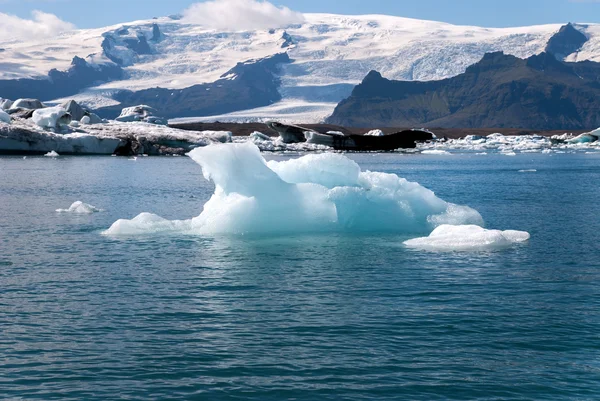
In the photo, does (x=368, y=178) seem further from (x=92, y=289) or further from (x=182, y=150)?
(x=182, y=150)

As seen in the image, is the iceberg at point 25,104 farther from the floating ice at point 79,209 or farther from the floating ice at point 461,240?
the floating ice at point 461,240

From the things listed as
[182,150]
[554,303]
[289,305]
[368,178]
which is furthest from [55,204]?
[182,150]

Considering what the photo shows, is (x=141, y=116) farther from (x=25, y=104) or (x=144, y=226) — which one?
(x=144, y=226)

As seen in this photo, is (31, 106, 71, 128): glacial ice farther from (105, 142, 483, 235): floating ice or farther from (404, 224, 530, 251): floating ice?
(404, 224, 530, 251): floating ice

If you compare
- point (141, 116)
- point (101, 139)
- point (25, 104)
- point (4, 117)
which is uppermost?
point (25, 104)

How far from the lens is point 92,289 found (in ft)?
57.3

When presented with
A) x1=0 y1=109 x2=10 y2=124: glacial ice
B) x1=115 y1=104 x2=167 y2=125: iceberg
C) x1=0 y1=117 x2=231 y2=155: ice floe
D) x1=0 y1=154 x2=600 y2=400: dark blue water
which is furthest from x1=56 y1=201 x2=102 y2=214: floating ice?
x1=115 y1=104 x2=167 y2=125: iceberg

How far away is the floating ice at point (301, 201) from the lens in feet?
81.0

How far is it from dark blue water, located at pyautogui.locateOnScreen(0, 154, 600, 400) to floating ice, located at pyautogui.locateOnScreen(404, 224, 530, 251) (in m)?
0.52

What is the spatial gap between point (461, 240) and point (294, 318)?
8.82 metres

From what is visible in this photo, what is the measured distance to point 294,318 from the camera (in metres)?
14.9

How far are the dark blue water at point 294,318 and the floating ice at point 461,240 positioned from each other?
0.52m

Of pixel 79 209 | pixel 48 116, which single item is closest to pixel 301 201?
pixel 79 209

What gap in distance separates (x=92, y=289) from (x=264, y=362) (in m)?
6.38
